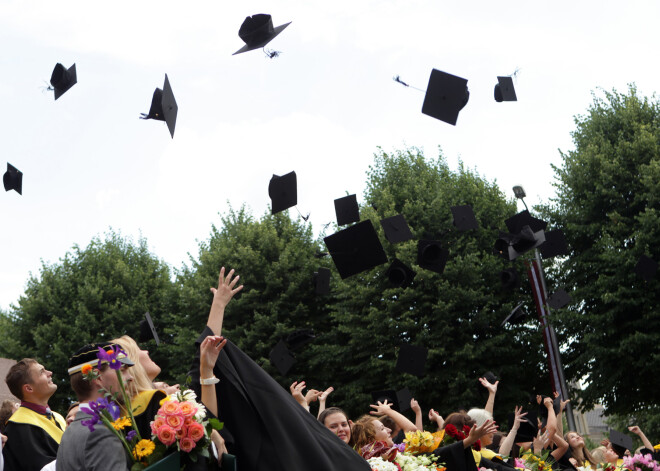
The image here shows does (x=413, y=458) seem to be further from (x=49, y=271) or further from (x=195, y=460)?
(x=49, y=271)

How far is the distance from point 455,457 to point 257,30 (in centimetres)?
605

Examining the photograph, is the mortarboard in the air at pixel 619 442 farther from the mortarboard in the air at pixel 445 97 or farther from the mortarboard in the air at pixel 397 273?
the mortarboard in the air at pixel 445 97

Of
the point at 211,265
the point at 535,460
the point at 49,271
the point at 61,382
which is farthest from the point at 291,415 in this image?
the point at 49,271

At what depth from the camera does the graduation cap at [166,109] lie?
9.94 metres

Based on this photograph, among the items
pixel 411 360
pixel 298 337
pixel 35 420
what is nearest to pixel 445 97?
pixel 411 360

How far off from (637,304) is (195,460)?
16.0 meters

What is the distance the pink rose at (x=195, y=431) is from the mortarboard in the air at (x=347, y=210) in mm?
10916

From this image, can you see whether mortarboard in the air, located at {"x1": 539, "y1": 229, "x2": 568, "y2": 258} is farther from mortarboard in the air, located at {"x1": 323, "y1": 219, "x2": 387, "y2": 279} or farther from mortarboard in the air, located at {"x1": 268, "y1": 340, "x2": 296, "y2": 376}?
mortarboard in the air, located at {"x1": 323, "y1": 219, "x2": 387, "y2": 279}

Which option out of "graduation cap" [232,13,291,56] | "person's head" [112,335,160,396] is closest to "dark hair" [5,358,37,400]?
"person's head" [112,335,160,396]

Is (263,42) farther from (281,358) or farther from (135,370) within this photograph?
(135,370)

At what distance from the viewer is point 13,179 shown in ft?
38.0

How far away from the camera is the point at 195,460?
3.15 metres

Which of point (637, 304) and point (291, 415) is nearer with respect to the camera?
point (291, 415)

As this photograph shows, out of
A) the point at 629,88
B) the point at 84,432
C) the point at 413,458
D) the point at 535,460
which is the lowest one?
the point at 535,460
